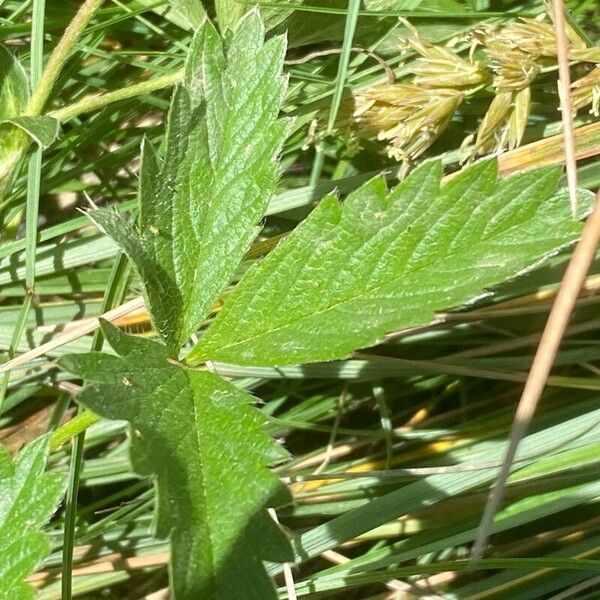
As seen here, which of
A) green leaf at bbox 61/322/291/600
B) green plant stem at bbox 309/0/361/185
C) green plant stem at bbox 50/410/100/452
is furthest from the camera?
green plant stem at bbox 309/0/361/185

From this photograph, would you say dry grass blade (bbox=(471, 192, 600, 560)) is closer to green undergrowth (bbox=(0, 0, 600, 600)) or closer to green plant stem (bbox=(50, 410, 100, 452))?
green undergrowth (bbox=(0, 0, 600, 600))

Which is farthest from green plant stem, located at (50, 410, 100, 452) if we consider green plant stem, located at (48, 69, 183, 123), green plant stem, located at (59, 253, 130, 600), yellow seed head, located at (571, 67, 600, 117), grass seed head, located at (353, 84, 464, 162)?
yellow seed head, located at (571, 67, 600, 117)

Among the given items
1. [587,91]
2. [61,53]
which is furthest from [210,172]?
[587,91]

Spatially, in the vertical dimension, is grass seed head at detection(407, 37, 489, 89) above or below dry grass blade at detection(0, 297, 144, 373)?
above

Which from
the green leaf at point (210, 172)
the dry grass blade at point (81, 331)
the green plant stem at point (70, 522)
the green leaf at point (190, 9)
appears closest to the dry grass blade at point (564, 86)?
the green leaf at point (210, 172)

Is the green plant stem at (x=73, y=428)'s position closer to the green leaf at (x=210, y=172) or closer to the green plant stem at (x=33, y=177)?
the green leaf at (x=210, y=172)
